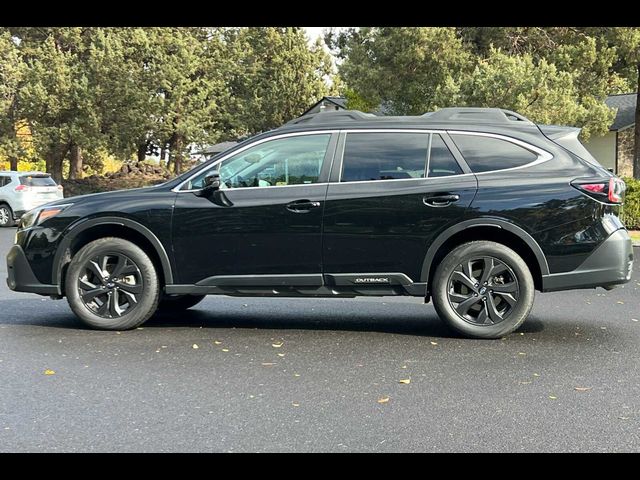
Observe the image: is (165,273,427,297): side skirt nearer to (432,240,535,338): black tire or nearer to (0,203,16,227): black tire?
(432,240,535,338): black tire

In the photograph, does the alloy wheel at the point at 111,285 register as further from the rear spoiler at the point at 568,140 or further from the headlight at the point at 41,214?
the rear spoiler at the point at 568,140

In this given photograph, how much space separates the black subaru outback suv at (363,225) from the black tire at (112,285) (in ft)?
0.04

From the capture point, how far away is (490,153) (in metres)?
6.53

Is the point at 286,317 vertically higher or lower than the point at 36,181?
lower

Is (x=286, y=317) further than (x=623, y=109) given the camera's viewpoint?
No

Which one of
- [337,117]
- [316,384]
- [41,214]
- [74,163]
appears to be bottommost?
[316,384]

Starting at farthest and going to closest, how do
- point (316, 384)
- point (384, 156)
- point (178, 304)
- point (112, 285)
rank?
point (178, 304)
point (112, 285)
point (384, 156)
point (316, 384)

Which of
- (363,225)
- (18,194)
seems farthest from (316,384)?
(18,194)

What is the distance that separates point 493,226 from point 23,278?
4216 millimetres

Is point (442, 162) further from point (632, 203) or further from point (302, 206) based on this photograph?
point (632, 203)

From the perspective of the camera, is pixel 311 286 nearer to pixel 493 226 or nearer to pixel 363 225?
pixel 363 225

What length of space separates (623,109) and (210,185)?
32488 millimetres

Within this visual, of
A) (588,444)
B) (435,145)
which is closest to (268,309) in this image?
(435,145)

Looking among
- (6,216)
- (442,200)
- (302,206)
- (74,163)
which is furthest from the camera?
(74,163)
